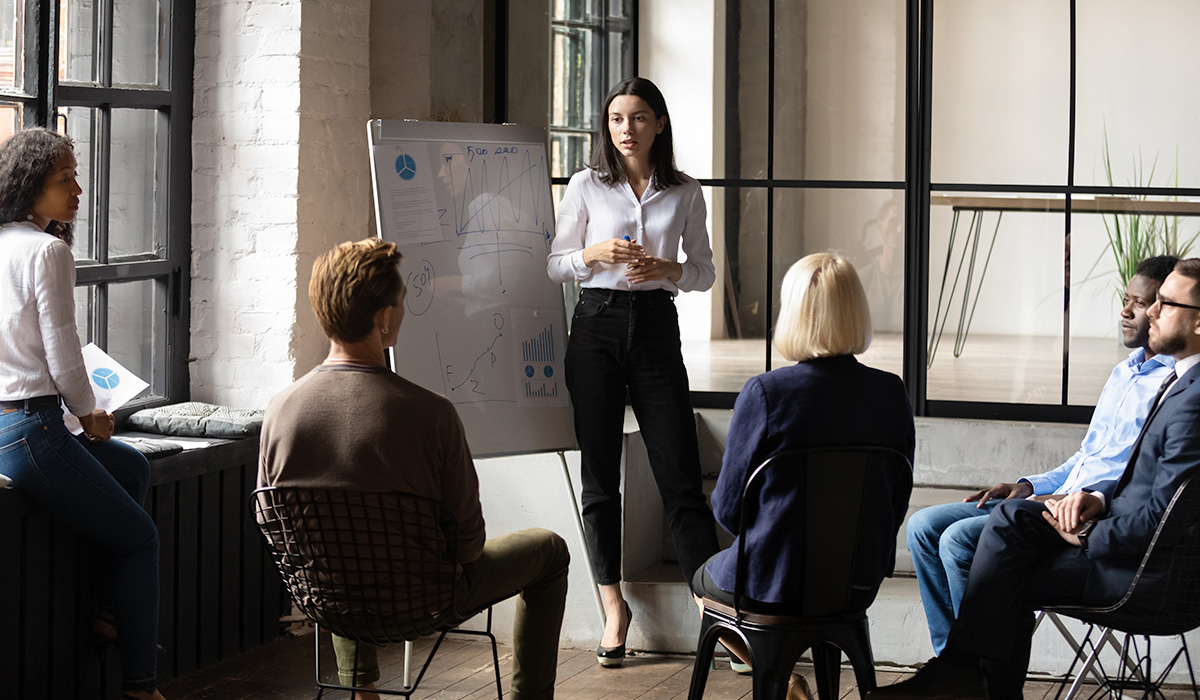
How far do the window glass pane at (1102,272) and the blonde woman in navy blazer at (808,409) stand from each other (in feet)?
7.38

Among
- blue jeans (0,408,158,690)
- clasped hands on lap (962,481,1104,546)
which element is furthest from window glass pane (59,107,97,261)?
clasped hands on lap (962,481,1104,546)

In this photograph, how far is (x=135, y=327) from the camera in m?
3.88

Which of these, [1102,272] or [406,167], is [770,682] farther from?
[1102,272]

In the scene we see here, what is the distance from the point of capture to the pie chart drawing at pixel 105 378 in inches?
127

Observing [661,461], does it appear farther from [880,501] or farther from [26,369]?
[26,369]

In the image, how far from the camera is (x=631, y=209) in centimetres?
Result: 355

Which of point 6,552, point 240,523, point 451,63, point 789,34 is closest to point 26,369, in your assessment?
point 6,552

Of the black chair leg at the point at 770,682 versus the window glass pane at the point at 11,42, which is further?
the window glass pane at the point at 11,42

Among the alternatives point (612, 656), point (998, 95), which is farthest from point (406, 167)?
point (998, 95)

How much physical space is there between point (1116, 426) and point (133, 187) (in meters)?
3.04

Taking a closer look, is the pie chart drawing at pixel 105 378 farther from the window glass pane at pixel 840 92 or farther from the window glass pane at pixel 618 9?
the window glass pane at pixel 840 92

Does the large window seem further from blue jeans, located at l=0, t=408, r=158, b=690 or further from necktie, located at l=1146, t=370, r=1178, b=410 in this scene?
necktie, located at l=1146, t=370, r=1178, b=410

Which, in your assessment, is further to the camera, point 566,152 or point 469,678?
point 566,152

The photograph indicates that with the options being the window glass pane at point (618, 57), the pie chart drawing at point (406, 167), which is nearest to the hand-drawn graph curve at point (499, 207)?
the pie chart drawing at point (406, 167)
